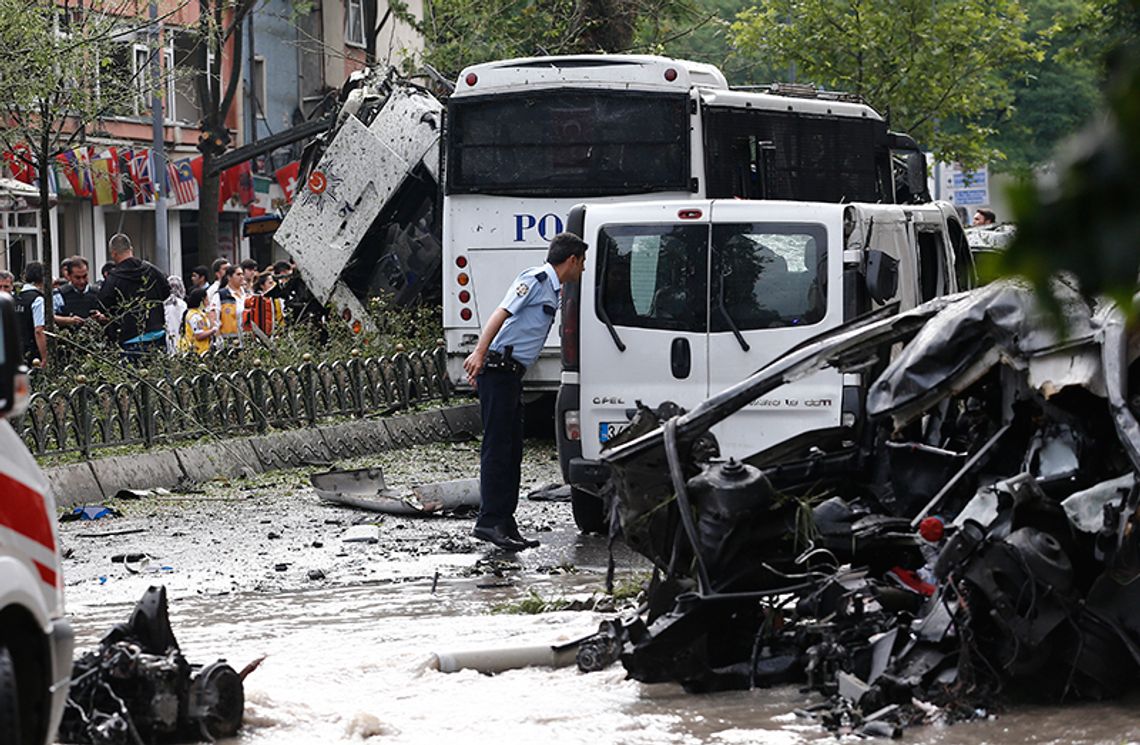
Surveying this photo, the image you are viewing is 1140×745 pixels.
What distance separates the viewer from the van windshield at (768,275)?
10.9 m

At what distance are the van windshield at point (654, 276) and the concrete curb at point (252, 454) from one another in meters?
4.05

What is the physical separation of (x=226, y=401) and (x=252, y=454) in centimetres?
51

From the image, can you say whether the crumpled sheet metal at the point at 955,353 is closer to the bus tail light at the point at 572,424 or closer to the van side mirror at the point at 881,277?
the van side mirror at the point at 881,277

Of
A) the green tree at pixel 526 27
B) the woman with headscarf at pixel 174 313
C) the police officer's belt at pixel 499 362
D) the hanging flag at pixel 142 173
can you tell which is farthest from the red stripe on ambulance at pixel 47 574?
the hanging flag at pixel 142 173

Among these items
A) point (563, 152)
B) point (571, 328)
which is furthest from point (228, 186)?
point (571, 328)

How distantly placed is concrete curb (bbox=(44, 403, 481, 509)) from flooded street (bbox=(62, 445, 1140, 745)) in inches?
16.7

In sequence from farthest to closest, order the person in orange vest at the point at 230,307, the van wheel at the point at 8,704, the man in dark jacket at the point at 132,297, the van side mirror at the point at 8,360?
the person in orange vest at the point at 230,307, the man in dark jacket at the point at 132,297, the van wheel at the point at 8,704, the van side mirror at the point at 8,360

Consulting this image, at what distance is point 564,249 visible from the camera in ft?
34.8

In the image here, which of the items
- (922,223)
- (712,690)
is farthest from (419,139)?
(712,690)

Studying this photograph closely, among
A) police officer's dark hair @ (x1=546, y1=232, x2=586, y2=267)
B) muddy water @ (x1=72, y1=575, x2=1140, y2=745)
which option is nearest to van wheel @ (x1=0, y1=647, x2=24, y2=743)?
muddy water @ (x1=72, y1=575, x2=1140, y2=745)

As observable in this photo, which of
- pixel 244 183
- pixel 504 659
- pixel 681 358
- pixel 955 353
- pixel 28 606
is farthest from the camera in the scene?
pixel 244 183

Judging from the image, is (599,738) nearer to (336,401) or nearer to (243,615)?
(243,615)

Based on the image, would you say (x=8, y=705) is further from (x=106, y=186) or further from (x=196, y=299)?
(x=106, y=186)

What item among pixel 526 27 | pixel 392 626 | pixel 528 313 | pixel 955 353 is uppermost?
pixel 526 27
